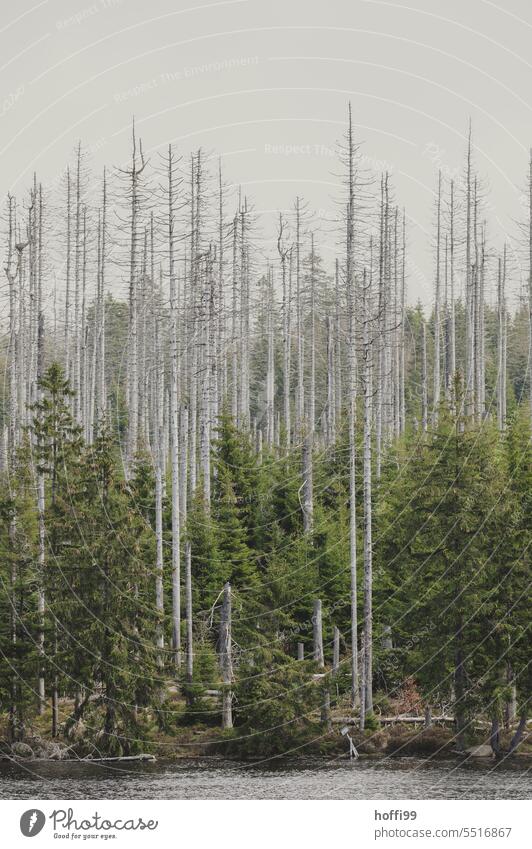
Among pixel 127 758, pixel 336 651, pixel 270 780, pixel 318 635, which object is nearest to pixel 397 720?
pixel 336 651

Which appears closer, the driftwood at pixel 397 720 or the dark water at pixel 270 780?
the dark water at pixel 270 780

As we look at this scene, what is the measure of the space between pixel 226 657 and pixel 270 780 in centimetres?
705

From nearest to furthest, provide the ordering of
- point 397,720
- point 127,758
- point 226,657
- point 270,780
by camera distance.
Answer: point 270,780 → point 127,758 → point 397,720 → point 226,657

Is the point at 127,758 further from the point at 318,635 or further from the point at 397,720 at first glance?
the point at 397,720

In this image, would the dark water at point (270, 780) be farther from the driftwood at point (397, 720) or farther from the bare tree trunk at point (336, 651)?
the bare tree trunk at point (336, 651)

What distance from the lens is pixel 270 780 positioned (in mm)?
43438

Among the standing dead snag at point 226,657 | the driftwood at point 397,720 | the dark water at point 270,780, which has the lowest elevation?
the dark water at point 270,780

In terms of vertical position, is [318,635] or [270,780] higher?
[318,635]

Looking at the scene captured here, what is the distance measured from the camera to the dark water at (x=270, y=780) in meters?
40.8

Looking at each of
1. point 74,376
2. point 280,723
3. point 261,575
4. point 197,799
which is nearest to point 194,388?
point 74,376

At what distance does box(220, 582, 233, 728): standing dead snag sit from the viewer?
48406 mm

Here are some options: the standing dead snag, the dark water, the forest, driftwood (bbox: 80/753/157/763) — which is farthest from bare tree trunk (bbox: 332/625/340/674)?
driftwood (bbox: 80/753/157/763)

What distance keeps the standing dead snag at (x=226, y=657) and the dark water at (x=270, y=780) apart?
89.2 inches

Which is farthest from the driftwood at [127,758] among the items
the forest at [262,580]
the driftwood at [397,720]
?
the driftwood at [397,720]
